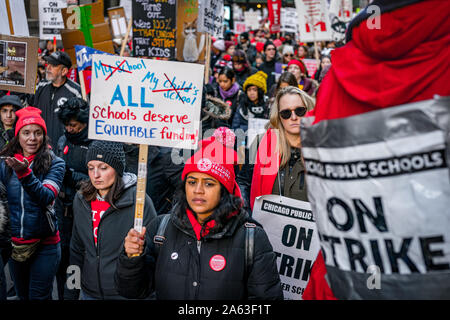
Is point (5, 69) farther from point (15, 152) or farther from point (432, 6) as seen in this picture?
point (432, 6)

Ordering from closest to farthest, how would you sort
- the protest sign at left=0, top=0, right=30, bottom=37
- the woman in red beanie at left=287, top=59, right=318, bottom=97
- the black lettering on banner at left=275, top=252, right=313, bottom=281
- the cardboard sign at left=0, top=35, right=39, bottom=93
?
the black lettering on banner at left=275, top=252, right=313, bottom=281 < the cardboard sign at left=0, top=35, right=39, bottom=93 < the protest sign at left=0, top=0, right=30, bottom=37 < the woman in red beanie at left=287, top=59, right=318, bottom=97

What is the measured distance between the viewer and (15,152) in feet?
14.8

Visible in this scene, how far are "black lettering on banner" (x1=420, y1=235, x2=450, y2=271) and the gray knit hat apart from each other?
261cm

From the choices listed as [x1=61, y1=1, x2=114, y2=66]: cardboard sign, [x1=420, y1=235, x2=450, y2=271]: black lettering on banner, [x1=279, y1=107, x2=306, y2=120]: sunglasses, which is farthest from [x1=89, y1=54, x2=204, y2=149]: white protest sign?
[x1=61, y1=1, x2=114, y2=66]: cardboard sign

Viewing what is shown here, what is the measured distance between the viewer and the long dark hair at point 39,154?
4.39 meters

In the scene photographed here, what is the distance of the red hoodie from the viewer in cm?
176

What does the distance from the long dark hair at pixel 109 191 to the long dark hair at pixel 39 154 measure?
2.36 ft

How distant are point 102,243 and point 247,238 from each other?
1260 millimetres

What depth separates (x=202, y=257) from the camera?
2744 mm

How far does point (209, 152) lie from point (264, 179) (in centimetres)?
71

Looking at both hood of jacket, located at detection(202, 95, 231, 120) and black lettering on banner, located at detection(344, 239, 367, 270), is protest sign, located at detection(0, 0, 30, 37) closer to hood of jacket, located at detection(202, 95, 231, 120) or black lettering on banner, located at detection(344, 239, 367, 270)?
hood of jacket, located at detection(202, 95, 231, 120)

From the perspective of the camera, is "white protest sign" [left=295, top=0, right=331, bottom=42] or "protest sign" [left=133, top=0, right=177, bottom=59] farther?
"white protest sign" [left=295, top=0, right=331, bottom=42]

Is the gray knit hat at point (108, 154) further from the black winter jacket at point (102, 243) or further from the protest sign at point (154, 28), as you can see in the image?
the protest sign at point (154, 28)
